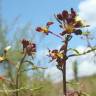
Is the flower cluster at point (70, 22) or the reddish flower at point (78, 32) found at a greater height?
the flower cluster at point (70, 22)

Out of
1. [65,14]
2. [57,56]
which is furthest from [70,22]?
[57,56]

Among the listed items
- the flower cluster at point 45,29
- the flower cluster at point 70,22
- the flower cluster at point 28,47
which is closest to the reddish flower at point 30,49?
the flower cluster at point 28,47

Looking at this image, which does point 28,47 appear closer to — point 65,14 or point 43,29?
point 43,29

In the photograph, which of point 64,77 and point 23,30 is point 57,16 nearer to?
point 64,77

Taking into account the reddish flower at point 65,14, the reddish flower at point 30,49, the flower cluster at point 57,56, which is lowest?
the flower cluster at point 57,56

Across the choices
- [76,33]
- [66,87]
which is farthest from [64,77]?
[76,33]

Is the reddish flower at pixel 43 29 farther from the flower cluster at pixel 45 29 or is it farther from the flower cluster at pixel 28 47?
the flower cluster at pixel 28 47

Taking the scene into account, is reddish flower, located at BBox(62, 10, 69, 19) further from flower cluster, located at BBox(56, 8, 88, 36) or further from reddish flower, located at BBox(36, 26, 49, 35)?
reddish flower, located at BBox(36, 26, 49, 35)

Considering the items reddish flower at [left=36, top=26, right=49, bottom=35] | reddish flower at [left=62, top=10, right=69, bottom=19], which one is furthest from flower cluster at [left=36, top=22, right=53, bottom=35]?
reddish flower at [left=62, top=10, right=69, bottom=19]
